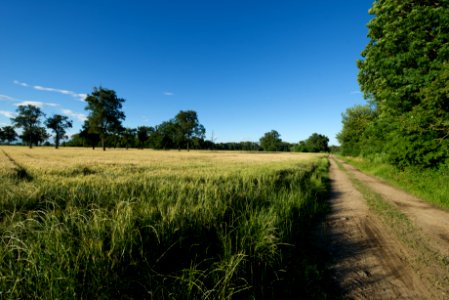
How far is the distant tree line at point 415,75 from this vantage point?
9.76m

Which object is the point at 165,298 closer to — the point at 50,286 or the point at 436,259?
the point at 50,286

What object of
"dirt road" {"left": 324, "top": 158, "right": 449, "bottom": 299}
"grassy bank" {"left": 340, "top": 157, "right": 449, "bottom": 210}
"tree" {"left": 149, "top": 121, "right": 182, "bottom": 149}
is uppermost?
"tree" {"left": 149, "top": 121, "right": 182, "bottom": 149}

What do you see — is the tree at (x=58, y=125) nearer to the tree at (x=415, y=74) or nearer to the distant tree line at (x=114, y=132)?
the distant tree line at (x=114, y=132)

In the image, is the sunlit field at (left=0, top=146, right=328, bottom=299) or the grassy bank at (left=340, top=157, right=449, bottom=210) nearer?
the sunlit field at (left=0, top=146, right=328, bottom=299)

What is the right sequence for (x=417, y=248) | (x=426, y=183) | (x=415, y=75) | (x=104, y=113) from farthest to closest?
(x=104, y=113) < (x=426, y=183) < (x=415, y=75) < (x=417, y=248)

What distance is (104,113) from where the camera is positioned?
177 ft

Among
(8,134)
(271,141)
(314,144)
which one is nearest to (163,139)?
(8,134)

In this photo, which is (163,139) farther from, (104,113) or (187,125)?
(104,113)

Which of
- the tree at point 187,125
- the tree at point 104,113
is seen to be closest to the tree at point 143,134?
the tree at point 187,125

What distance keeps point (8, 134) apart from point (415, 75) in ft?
485

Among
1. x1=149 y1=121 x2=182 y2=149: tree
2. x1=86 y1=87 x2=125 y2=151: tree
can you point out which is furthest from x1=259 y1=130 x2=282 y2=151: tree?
x1=86 y1=87 x2=125 y2=151: tree

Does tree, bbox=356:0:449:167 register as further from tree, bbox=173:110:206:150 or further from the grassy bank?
tree, bbox=173:110:206:150

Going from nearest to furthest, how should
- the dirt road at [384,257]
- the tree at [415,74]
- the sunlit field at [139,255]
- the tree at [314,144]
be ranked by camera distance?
the sunlit field at [139,255] → the dirt road at [384,257] → the tree at [415,74] → the tree at [314,144]

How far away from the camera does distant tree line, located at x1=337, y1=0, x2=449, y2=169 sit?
32.0 ft
